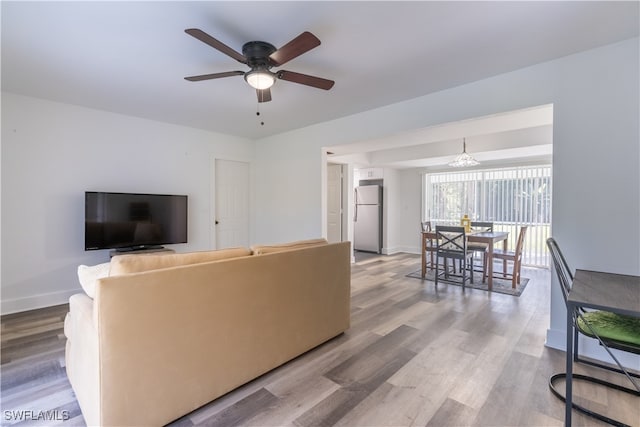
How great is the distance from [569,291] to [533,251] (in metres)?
4.98

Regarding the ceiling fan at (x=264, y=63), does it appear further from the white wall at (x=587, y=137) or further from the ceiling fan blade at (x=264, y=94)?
the white wall at (x=587, y=137)

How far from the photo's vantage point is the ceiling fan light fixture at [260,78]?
7.14 feet

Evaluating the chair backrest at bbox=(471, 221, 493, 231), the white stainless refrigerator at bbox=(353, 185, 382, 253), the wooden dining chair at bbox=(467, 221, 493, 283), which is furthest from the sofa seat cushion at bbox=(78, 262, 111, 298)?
the white stainless refrigerator at bbox=(353, 185, 382, 253)

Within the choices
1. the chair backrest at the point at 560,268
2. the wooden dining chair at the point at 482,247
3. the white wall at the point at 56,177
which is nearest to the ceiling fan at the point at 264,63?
the chair backrest at the point at 560,268

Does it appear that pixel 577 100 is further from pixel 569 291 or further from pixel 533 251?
pixel 533 251

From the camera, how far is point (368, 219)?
7246 mm

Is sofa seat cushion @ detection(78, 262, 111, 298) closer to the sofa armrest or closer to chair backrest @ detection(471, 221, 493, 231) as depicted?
the sofa armrest

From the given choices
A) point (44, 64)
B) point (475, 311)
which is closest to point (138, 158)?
point (44, 64)

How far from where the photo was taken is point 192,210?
184 inches

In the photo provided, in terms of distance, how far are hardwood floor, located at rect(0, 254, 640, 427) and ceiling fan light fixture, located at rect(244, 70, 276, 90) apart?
2186 mm

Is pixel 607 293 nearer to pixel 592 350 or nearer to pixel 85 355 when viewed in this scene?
pixel 592 350

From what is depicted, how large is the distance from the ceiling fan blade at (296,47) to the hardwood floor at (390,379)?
2.22 m

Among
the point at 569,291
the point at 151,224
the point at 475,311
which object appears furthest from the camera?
the point at 151,224

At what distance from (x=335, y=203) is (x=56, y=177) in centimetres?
458
